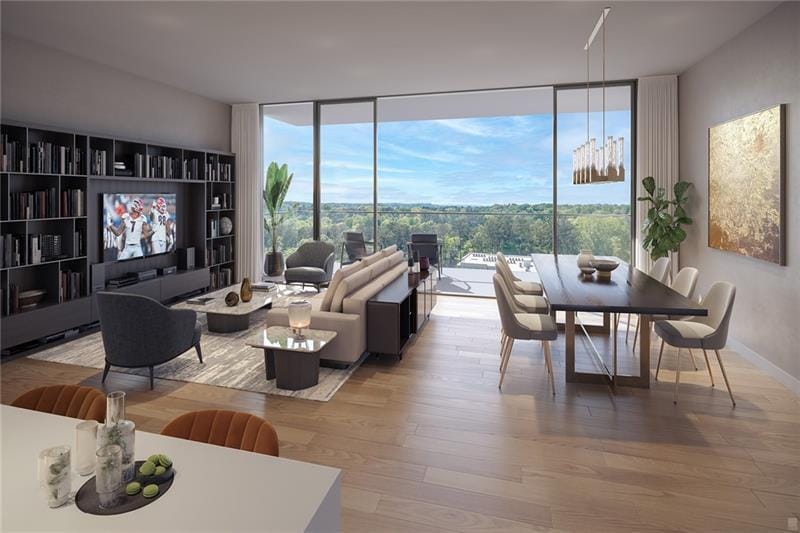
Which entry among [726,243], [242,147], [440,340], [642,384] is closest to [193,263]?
[242,147]

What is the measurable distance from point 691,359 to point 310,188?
5741mm

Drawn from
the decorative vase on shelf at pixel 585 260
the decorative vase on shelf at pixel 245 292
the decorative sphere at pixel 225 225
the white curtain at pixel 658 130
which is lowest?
the decorative vase on shelf at pixel 245 292

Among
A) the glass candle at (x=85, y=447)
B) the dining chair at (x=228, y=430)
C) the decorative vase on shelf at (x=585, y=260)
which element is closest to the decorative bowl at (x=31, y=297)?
the dining chair at (x=228, y=430)

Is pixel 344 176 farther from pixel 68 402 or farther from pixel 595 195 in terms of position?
pixel 68 402

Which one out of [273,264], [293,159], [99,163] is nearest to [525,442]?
[99,163]

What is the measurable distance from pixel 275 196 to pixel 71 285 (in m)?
3.40

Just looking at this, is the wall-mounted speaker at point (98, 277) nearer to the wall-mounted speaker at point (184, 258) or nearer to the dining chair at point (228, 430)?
the wall-mounted speaker at point (184, 258)

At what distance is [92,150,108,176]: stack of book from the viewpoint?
5039mm

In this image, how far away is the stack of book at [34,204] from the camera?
4.28m

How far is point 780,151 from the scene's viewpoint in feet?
12.3

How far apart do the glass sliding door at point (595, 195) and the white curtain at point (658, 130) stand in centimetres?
26

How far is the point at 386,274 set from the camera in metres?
5.00

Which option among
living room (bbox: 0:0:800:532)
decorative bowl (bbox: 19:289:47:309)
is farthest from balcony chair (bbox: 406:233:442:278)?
decorative bowl (bbox: 19:289:47:309)

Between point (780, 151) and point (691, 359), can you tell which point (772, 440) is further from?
point (780, 151)
